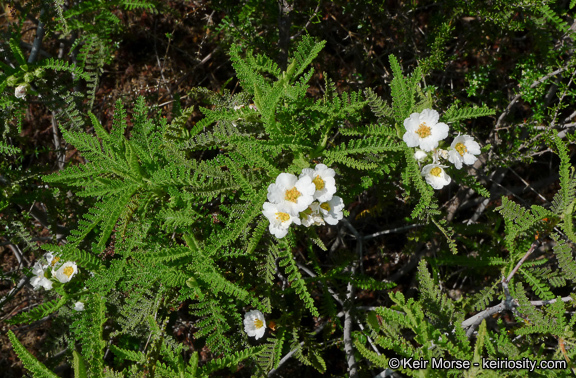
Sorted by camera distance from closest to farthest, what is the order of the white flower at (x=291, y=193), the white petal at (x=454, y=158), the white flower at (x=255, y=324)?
1. the white flower at (x=291, y=193)
2. the white petal at (x=454, y=158)
3. the white flower at (x=255, y=324)

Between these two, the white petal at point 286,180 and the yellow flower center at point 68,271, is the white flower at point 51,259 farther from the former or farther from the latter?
the white petal at point 286,180

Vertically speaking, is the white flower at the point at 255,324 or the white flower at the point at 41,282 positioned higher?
the white flower at the point at 41,282

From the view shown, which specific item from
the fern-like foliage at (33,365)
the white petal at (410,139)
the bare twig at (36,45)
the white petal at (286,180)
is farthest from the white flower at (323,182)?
the bare twig at (36,45)

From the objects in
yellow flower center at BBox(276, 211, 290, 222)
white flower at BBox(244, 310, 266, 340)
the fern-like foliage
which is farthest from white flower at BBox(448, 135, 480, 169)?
the fern-like foliage

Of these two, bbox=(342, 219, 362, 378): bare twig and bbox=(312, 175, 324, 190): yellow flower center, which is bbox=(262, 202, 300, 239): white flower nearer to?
bbox=(312, 175, 324, 190): yellow flower center

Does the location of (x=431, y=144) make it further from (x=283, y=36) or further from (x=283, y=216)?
(x=283, y=36)

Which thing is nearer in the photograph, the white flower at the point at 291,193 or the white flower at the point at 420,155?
the white flower at the point at 291,193
